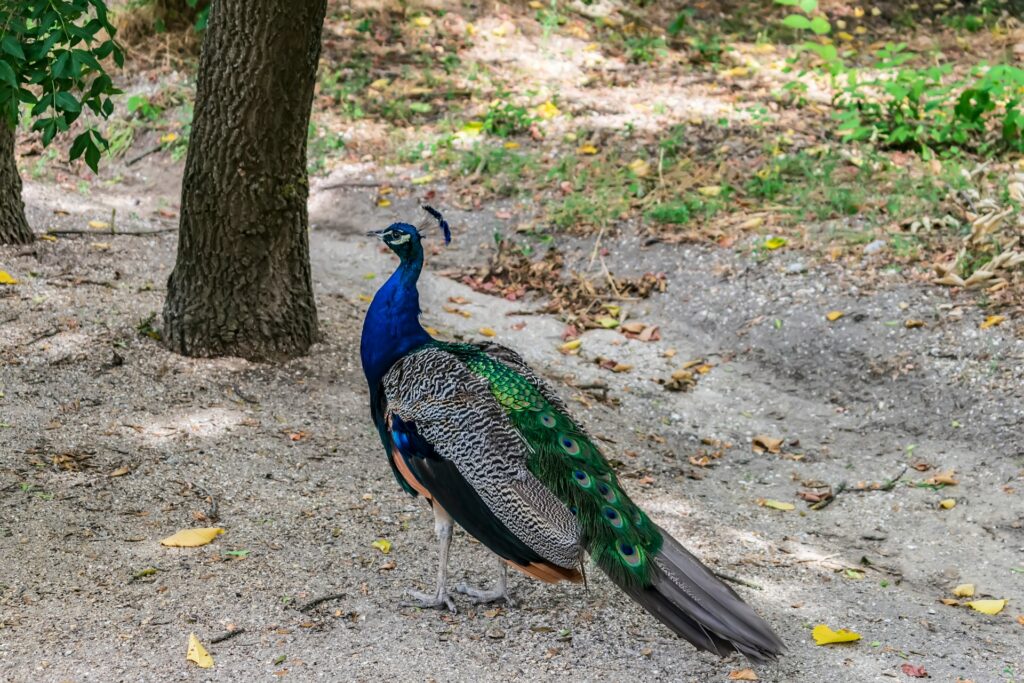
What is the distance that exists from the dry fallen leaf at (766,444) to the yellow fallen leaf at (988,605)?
5.23ft

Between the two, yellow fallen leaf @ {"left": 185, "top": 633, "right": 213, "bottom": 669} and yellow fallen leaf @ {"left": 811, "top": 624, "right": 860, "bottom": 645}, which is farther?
yellow fallen leaf @ {"left": 811, "top": 624, "right": 860, "bottom": 645}

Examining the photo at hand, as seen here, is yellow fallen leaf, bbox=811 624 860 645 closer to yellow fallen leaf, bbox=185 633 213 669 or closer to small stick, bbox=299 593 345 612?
small stick, bbox=299 593 345 612

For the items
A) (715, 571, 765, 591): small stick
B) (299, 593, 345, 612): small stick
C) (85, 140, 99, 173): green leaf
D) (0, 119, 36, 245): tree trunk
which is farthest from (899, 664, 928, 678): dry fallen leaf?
(0, 119, 36, 245): tree trunk

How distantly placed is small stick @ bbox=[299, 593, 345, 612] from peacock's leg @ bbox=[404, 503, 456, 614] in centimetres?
26

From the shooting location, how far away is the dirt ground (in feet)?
12.5

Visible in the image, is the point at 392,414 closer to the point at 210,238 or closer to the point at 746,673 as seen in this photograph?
the point at 746,673

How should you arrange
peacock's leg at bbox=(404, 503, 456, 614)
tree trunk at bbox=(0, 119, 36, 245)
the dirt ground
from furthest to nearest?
tree trunk at bbox=(0, 119, 36, 245) → peacock's leg at bbox=(404, 503, 456, 614) → the dirt ground

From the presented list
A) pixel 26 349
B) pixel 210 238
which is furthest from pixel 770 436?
pixel 26 349

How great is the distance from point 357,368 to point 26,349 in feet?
5.36

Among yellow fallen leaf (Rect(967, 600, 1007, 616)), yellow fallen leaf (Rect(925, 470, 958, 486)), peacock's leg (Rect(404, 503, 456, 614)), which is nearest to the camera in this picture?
peacock's leg (Rect(404, 503, 456, 614))

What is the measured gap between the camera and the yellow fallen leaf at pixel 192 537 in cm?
429

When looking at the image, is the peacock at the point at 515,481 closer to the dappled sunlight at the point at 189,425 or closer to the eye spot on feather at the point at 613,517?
the eye spot on feather at the point at 613,517

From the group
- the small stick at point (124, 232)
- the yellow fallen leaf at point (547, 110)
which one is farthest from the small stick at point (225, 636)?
the yellow fallen leaf at point (547, 110)

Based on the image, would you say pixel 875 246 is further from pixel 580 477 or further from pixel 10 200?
pixel 10 200
